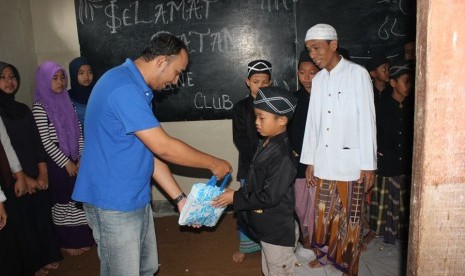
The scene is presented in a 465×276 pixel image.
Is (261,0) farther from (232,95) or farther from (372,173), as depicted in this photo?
(372,173)

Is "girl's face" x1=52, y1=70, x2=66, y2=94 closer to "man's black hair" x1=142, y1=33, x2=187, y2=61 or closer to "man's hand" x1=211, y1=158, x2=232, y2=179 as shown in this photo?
"man's black hair" x1=142, y1=33, x2=187, y2=61

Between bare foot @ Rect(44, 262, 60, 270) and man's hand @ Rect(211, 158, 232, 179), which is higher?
man's hand @ Rect(211, 158, 232, 179)

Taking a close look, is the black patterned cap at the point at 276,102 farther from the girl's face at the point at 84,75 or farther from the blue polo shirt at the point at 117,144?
the girl's face at the point at 84,75

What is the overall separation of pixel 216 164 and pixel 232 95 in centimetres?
249

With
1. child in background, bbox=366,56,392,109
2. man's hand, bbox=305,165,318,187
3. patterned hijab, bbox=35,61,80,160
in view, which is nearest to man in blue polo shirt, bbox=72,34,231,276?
man's hand, bbox=305,165,318,187

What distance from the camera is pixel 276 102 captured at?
7.50 ft

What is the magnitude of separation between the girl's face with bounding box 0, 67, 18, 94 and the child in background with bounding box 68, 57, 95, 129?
2.64 ft

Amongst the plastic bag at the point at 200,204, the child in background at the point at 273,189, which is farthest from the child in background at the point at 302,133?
the plastic bag at the point at 200,204

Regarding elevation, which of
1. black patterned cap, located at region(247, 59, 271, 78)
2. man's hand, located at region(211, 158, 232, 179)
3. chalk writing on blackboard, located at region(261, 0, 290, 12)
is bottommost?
man's hand, located at region(211, 158, 232, 179)

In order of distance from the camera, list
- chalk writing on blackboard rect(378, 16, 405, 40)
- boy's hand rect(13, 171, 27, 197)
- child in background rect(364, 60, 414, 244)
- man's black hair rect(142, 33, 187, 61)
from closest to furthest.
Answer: man's black hair rect(142, 33, 187, 61)
boy's hand rect(13, 171, 27, 197)
child in background rect(364, 60, 414, 244)
chalk writing on blackboard rect(378, 16, 405, 40)

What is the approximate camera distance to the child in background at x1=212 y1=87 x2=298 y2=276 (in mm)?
2219

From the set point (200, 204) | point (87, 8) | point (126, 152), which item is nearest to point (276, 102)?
point (200, 204)

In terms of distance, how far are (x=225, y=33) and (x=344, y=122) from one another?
213 cm

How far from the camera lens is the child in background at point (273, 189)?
2.22m
